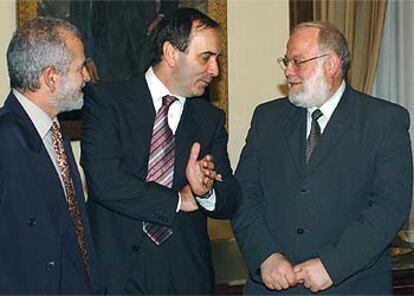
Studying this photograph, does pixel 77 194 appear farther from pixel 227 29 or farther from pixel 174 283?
pixel 227 29

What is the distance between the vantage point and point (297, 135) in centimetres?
331

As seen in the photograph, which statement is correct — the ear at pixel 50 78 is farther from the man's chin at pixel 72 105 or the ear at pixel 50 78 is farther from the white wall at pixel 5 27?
the white wall at pixel 5 27

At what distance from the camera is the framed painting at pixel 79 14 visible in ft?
14.9

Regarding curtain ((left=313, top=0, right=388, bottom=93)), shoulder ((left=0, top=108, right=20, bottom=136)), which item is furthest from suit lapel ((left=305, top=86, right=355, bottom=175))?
curtain ((left=313, top=0, right=388, bottom=93))

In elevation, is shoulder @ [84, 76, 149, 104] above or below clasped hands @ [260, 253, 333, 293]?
above

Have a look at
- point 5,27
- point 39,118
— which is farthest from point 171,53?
point 5,27

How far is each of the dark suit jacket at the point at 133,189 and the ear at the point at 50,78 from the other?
348mm

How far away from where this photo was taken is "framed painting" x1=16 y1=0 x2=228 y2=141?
4.55 meters

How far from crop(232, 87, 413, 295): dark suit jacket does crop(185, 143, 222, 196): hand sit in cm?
42

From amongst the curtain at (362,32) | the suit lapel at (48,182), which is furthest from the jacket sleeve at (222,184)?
the curtain at (362,32)

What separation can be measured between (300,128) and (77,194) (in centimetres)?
100

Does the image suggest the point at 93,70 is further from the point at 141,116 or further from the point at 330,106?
the point at 330,106

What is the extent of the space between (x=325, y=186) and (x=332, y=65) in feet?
1.64

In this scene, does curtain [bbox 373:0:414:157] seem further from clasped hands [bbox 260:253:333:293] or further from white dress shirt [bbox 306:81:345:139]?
clasped hands [bbox 260:253:333:293]
